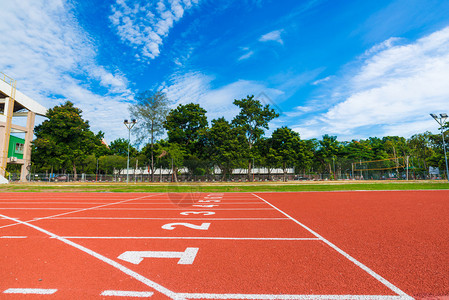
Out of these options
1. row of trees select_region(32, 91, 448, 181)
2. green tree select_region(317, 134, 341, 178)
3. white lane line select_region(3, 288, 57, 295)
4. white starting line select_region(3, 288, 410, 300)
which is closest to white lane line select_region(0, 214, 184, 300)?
white starting line select_region(3, 288, 410, 300)

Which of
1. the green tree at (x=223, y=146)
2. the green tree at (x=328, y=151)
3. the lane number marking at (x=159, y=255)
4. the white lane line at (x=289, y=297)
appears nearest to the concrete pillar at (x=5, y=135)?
the green tree at (x=223, y=146)

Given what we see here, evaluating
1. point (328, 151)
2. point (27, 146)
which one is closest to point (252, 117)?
point (328, 151)

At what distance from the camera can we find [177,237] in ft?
18.3

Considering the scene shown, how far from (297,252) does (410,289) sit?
183cm

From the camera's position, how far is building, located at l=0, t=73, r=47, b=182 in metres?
34.7

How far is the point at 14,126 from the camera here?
3666 cm

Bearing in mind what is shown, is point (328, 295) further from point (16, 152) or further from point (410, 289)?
point (16, 152)

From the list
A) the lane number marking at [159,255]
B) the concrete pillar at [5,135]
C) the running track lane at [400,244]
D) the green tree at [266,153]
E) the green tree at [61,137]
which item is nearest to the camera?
the running track lane at [400,244]

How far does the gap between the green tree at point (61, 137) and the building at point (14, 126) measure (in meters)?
2.61

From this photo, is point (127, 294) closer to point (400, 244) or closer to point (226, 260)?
point (226, 260)

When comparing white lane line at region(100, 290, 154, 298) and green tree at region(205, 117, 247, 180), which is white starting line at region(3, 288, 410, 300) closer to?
white lane line at region(100, 290, 154, 298)

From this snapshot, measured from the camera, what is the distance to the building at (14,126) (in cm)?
3466

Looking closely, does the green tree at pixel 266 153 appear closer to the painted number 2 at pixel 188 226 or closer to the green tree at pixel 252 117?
the green tree at pixel 252 117

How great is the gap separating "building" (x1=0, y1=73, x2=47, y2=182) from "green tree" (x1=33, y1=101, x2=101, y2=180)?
2.61m
